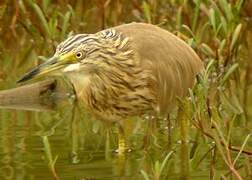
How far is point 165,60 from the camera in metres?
7.19

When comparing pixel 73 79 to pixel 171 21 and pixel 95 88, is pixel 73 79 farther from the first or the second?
pixel 171 21

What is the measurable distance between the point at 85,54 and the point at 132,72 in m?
0.55

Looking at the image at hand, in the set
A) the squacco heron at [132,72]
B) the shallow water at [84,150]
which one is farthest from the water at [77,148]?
the squacco heron at [132,72]

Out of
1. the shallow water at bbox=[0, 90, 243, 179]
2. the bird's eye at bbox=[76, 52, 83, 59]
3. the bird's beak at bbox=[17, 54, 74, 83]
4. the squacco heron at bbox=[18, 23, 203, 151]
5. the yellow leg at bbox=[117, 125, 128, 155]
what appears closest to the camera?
the bird's beak at bbox=[17, 54, 74, 83]

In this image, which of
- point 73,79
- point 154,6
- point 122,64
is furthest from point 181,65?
point 154,6

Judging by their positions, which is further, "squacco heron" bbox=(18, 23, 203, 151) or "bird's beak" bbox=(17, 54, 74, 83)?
"squacco heron" bbox=(18, 23, 203, 151)

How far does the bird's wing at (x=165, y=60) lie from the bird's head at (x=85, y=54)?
5.5 inches

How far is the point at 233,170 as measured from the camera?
5.94m

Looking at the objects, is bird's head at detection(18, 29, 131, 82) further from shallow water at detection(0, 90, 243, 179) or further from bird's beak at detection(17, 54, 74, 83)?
shallow water at detection(0, 90, 243, 179)

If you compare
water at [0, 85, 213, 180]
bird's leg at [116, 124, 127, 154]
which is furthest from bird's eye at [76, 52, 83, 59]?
bird's leg at [116, 124, 127, 154]

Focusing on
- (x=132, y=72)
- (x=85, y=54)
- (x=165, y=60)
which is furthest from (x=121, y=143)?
(x=85, y=54)

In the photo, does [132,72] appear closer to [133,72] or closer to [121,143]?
[133,72]

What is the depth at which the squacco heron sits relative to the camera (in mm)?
6805

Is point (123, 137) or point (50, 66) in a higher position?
point (50, 66)
